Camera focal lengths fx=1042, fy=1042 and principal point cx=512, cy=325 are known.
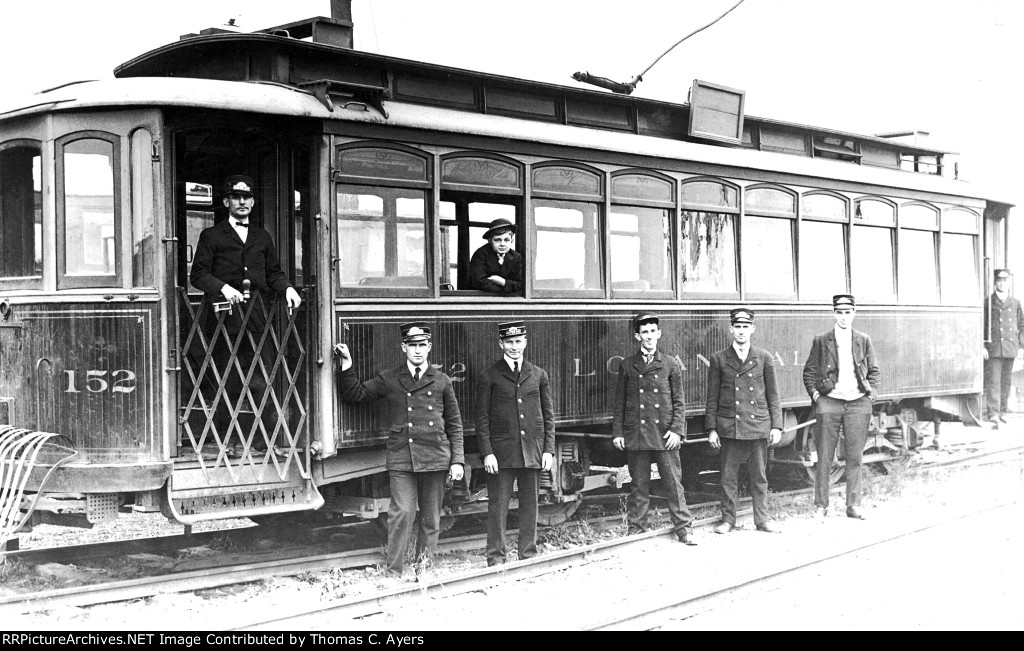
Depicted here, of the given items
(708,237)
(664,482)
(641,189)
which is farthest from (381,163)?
(708,237)

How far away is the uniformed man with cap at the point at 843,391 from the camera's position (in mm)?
9219

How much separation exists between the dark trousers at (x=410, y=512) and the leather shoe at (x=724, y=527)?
264 centimetres

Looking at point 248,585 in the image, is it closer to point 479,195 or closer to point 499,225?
point 499,225

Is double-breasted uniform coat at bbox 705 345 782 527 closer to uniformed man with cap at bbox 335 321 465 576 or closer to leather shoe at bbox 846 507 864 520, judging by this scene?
leather shoe at bbox 846 507 864 520

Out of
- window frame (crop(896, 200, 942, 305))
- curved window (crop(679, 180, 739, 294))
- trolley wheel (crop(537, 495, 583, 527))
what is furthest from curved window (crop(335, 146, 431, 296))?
window frame (crop(896, 200, 942, 305))

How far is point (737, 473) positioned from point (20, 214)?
5.87 metres

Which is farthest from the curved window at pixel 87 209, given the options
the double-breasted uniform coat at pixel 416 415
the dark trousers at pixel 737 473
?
the dark trousers at pixel 737 473

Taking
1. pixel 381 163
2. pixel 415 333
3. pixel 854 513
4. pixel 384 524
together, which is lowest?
pixel 854 513


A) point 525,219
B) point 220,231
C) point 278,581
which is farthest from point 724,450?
point 220,231

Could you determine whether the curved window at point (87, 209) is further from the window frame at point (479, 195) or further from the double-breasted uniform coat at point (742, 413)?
the double-breasted uniform coat at point (742, 413)

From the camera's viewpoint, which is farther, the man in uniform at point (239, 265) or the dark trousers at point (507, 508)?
the dark trousers at point (507, 508)

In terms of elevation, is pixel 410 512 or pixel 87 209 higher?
pixel 87 209

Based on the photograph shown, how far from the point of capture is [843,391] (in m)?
9.30
